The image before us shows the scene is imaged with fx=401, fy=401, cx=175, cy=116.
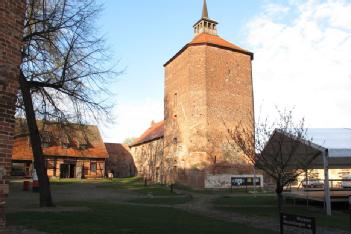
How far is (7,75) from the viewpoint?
670 centimetres

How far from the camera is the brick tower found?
129 ft

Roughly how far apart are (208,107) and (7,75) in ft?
110

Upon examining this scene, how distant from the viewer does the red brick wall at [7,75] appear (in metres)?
6.53

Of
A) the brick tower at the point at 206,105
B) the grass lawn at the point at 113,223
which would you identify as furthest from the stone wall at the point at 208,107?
the grass lawn at the point at 113,223

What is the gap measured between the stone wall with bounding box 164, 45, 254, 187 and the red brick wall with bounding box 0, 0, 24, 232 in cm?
3253

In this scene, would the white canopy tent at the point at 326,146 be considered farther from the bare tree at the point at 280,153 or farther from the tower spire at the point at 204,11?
the tower spire at the point at 204,11

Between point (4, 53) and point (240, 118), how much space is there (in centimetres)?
3608

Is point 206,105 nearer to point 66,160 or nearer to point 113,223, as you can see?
point 66,160

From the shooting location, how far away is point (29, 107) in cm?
1773

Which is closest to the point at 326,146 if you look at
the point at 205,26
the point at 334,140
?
the point at 334,140

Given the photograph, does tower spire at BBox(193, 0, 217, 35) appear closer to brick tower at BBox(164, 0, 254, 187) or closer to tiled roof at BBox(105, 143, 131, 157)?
brick tower at BBox(164, 0, 254, 187)

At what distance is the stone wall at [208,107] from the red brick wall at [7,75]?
32.5m

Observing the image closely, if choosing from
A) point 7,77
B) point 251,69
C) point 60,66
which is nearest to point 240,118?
point 251,69

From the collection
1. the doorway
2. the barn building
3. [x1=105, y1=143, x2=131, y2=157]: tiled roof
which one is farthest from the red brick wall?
[x1=105, y1=143, x2=131, y2=157]: tiled roof
